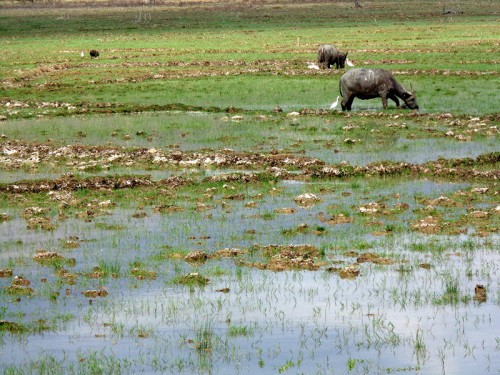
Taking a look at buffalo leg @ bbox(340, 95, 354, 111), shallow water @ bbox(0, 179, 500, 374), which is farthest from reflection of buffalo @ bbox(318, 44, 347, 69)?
shallow water @ bbox(0, 179, 500, 374)

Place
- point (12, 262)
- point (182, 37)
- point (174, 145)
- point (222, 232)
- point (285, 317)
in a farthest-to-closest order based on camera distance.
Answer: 1. point (182, 37)
2. point (174, 145)
3. point (222, 232)
4. point (12, 262)
5. point (285, 317)

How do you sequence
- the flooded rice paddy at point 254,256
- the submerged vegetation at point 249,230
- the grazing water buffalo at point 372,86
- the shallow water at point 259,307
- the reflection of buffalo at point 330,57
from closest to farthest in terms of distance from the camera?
the shallow water at point 259,307, the flooded rice paddy at point 254,256, the submerged vegetation at point 249,230, the grazing water buffalo at point 372,86, the reflection of buffalo at point 330,57

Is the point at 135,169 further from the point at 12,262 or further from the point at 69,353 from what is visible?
the point at 69,353

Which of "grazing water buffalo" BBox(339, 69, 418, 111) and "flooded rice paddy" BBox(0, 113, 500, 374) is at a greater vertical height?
"grazing water buffalo" BBox(339, 69, 418, 111)

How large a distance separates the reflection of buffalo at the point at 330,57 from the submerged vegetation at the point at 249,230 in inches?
339

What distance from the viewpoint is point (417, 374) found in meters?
11.2

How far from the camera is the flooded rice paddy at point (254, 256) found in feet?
40.3

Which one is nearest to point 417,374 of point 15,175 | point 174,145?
point 15,175

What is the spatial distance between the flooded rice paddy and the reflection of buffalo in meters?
26.0

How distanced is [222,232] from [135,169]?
25.1ft

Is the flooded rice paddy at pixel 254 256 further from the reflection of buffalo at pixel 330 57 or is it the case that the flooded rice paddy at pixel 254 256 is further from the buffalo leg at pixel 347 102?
the reflection of buffalo at pixel 330 57

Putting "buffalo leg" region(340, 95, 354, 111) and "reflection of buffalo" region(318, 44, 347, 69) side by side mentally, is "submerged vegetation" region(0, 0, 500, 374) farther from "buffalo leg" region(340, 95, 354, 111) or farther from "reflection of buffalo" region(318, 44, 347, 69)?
"reflection of buffalo" region(318, 44, 347, 69)

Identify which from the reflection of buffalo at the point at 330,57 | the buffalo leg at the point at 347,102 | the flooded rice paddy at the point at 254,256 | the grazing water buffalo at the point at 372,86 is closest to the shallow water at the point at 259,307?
the flooded rice paddy at the point at 254,256

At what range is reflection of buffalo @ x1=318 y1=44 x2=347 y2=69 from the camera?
54938mm
